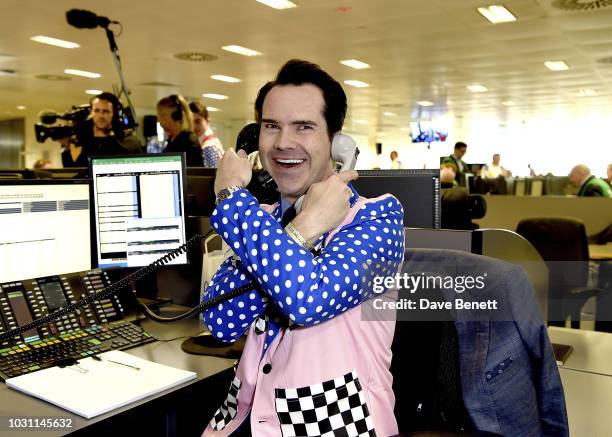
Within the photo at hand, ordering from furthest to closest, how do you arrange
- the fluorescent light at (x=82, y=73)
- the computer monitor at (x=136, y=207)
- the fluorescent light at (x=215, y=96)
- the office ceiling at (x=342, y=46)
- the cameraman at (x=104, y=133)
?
the fluorescent light at (x=215, y=96), the fluorescent light at (x=82, y=73), the office ceiling at (x=342, y=46), the cameraman at (x=104, y=133), the computer monitor at (x=136, y=207)

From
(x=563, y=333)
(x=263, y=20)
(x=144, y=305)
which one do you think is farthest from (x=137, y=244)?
(x=263, y=20)

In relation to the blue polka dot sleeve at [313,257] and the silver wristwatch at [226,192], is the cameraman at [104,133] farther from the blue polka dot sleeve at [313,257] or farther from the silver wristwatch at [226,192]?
the blue polka dot sleeve at [313,257]

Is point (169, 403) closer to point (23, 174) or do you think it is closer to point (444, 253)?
point (444, 253)

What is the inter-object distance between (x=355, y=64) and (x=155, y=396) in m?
8.22

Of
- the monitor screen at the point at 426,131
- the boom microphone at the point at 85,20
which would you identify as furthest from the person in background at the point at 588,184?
the monitor screen at the point at 426,131

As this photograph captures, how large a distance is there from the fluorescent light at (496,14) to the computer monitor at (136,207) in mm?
5065

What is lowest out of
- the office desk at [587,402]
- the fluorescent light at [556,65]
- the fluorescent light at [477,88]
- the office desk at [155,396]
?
the office desk at [587,402]

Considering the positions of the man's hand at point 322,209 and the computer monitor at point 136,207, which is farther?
the computer monitor at point 136,207

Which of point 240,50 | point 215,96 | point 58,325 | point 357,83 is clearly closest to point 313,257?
point 58,325

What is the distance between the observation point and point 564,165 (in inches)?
771

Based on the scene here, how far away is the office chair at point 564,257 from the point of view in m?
3.62

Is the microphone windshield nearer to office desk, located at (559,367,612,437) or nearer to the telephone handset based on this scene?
the telephone handset

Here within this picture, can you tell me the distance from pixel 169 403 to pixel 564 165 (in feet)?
68.3

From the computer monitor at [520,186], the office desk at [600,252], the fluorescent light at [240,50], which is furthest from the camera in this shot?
the computer monitor at [520,186]
